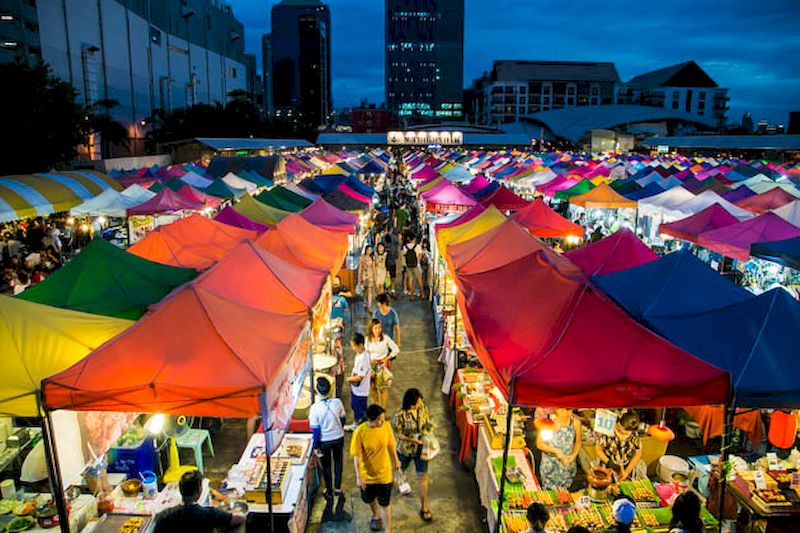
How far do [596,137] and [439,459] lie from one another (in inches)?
3383

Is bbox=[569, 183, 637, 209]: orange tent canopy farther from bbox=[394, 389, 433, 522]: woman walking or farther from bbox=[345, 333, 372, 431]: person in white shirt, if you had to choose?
bbox=[394, 389, 433, 522]: woman walking

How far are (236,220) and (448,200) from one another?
620cm

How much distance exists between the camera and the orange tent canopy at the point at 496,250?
7.86 metres

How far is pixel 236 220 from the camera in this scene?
11305 millimetres

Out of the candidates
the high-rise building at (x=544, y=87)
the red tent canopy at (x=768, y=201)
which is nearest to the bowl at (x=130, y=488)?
the red tent canopy at (x=768, y=201)

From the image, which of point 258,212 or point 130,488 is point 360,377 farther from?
point 258,212

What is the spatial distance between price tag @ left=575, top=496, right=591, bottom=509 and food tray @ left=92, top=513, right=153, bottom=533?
11.8 ft

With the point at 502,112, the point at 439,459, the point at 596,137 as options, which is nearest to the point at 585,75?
the point at 502,112

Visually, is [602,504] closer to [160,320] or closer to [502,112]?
[160,320]

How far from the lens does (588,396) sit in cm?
417

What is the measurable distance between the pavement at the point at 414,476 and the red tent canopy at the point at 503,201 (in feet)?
23.0

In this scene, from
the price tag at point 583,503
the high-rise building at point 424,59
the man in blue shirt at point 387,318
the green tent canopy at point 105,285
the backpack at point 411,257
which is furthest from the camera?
the high-rise building at point 424,59

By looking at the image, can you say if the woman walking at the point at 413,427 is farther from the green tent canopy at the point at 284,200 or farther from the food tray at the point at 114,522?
the green tent canopy at the point at 284,200

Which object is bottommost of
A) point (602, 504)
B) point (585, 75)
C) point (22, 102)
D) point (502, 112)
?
point (602, 504)
